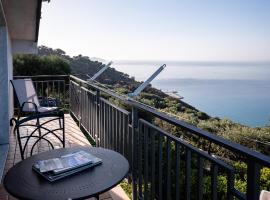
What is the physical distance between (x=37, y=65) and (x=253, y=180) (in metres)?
15.2

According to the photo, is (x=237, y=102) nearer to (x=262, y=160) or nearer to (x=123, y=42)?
(x=123, y=42)

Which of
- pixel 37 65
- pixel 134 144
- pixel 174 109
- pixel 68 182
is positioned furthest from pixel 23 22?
pixel 174 109

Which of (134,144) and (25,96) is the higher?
(25,96)

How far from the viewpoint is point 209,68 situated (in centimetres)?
1738

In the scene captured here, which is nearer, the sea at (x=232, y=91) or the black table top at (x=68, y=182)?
the black table top at (x=68, y=182)

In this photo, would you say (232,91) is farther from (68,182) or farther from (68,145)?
(68,182)

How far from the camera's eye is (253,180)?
49.8 inches

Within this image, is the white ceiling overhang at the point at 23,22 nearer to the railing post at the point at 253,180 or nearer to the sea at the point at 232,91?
the railing post at the point at 253,180

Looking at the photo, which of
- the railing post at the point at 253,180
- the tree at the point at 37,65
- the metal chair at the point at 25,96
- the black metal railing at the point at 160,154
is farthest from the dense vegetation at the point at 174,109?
the railing post at the point at 253,180

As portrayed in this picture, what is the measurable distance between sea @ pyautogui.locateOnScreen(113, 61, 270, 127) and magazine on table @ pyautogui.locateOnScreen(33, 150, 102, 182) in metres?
11.5

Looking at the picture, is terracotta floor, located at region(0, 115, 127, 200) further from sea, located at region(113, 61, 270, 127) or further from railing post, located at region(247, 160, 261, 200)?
sea, located at region(113, 61, 270, 127)

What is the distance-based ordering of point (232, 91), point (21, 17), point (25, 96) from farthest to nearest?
1. point (232, 91)
2. point (25, 96)
3. point (21, 17)

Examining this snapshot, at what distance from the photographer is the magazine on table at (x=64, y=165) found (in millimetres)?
1876

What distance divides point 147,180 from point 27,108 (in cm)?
447
